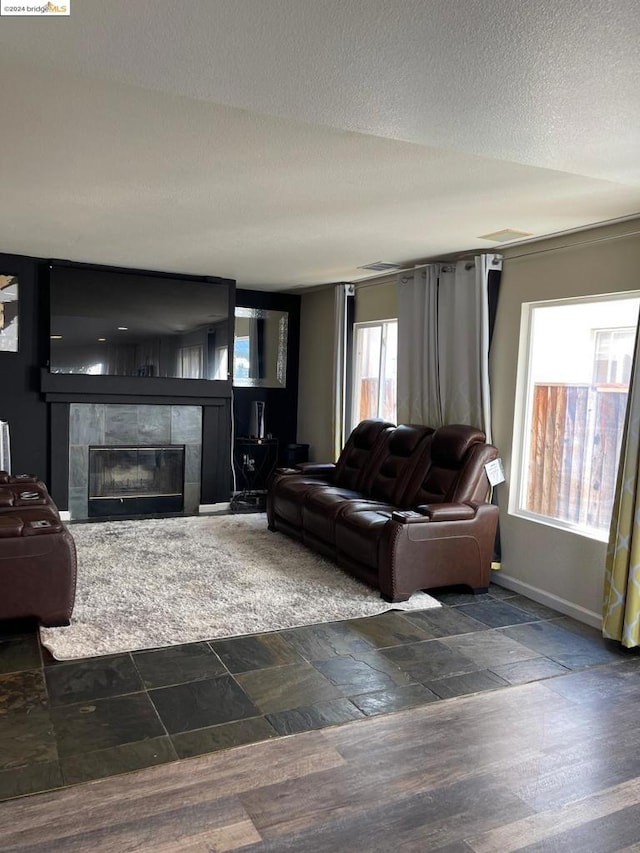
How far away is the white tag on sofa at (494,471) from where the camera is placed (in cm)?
483

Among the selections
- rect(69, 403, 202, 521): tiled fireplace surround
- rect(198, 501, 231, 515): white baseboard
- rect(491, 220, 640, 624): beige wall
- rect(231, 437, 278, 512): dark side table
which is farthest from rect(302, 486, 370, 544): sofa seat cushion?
rect(231, 437, 278, 512): dark side table

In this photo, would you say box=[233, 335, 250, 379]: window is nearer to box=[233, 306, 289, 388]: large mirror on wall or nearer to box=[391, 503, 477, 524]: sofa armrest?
box=[233, 306, 289, 388]: large mirror on wall

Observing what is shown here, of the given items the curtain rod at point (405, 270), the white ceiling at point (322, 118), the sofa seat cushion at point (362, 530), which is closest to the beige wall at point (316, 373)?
the curtain rod at point (405, 270)

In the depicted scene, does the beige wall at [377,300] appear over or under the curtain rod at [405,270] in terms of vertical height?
under

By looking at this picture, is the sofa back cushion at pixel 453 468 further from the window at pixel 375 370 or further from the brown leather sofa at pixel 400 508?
the window at pixel 375 370

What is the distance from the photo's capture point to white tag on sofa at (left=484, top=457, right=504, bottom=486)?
483 cm

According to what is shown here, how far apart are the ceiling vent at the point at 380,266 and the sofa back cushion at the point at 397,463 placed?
4.68ft

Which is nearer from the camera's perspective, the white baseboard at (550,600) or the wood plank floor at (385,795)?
the wood plank floor at (385,795)

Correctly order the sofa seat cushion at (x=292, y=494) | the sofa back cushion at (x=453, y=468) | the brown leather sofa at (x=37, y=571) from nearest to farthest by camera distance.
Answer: the brown leather sofa at (x=37, y=571) → the sofa back cushion at (x=453, y=468) → the sofa seat cushion at (x=292, y=494)

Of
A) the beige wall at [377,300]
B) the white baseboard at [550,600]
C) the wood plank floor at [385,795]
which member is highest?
the beige wall at [377,300]

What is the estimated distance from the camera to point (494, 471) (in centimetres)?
486

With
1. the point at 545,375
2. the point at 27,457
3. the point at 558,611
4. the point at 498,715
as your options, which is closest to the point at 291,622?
the point at 498,715

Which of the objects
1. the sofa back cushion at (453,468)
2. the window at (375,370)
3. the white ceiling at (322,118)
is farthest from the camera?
the window at (375,370)

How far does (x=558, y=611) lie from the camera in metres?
4.38
